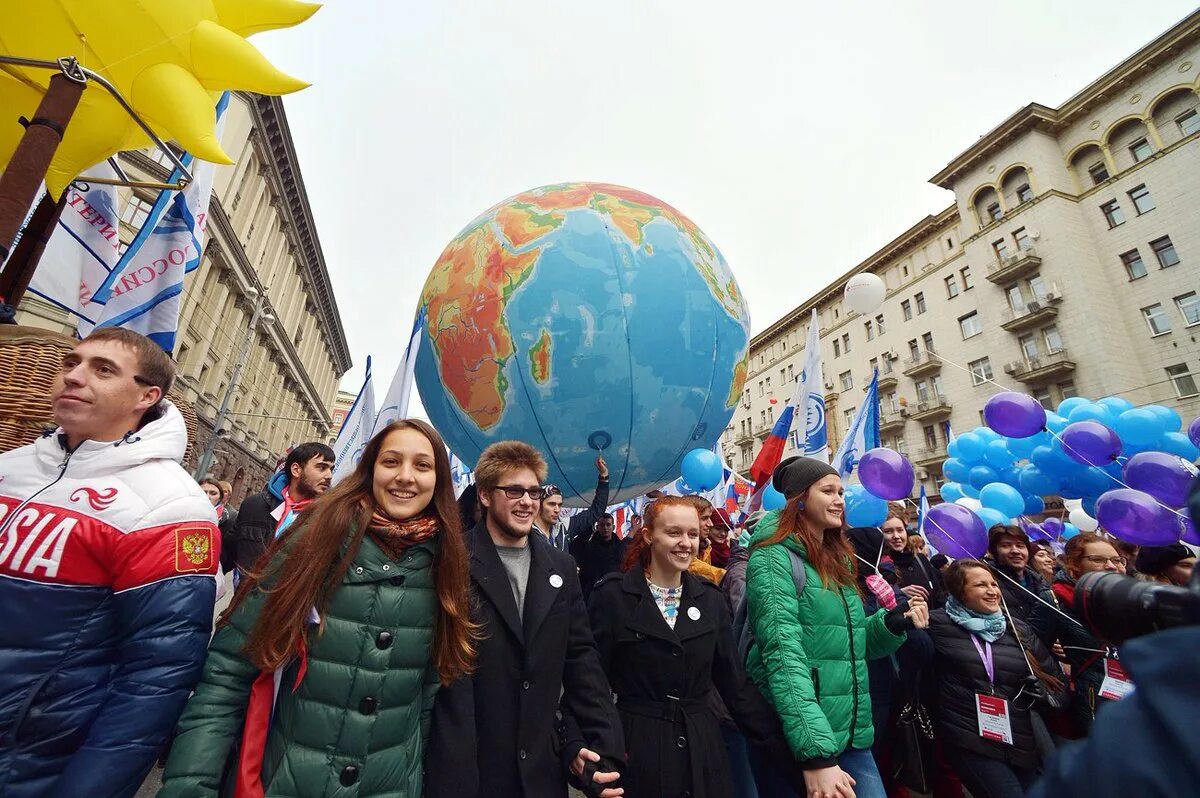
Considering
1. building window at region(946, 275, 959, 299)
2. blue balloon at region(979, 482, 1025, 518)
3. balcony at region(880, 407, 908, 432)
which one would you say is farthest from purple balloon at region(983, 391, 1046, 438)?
building window at region(946, 275, 959, 299)

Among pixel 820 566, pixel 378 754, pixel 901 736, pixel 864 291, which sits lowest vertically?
pixel 901 736

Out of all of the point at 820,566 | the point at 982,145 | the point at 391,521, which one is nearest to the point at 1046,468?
the point at 820,566

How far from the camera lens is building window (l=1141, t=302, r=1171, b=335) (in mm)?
20750

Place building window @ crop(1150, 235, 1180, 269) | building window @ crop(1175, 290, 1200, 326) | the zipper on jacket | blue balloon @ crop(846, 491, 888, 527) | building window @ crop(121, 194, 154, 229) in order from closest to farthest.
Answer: the zipper on jacket
blue balloon @ crop(846, 491, 888, 527)
building window @ crop(121, 194, 154, 229)
building window @ crop(1175, 290, 1200, 326)
building window @ crop(1150, 235, 1180, 269)

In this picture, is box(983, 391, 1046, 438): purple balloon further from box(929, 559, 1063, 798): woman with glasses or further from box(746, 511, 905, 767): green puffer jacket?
box(746, 511, 905, 767): green puffer jacket

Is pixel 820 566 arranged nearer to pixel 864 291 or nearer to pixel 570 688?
pixel 570 688

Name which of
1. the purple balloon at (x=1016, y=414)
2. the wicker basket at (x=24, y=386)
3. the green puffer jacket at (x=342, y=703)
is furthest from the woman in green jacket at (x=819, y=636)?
the purple balloon at (x=1016, y=414)

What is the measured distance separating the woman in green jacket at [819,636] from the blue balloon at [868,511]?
8.82 feet

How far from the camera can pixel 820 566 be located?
2.76m

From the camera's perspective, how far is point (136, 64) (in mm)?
2664

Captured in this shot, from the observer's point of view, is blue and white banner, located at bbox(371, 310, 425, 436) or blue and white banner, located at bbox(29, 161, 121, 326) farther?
blue and white banner, located at bbox(371, 310, 425, 436)

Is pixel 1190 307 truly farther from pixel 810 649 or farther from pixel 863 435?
pixel 810 649

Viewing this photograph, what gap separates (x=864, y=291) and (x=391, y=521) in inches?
303

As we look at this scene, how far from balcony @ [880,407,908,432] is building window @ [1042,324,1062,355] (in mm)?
7066
